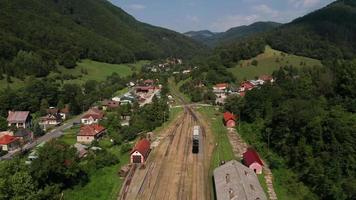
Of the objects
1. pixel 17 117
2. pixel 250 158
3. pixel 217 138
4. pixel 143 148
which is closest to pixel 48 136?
pixel 17 117

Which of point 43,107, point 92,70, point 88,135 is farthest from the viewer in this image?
point 92,70

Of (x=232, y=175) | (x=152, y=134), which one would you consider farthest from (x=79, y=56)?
(x=232, y=175)

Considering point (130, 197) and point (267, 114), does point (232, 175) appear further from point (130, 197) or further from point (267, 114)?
point (267, 114)

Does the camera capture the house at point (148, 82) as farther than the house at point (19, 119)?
Yes

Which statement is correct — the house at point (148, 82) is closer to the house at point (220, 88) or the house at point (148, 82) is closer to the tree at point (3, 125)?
the house at point (220, 88)

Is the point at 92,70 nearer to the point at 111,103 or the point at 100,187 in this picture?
the point at 111,103

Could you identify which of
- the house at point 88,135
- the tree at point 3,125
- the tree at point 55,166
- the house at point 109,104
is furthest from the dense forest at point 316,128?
the tree at point 3,125
